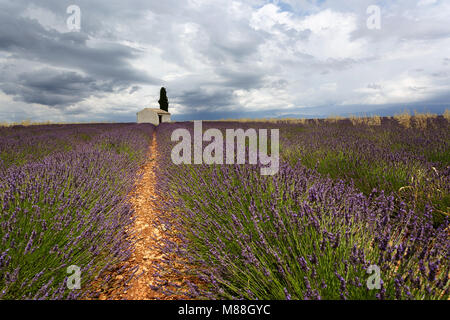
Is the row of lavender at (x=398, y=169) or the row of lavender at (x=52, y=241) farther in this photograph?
the row of lavender at (x=398, y=169)

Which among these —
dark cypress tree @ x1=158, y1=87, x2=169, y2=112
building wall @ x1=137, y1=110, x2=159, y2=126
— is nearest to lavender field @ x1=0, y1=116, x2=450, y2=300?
building wall @ x1=137, y1=110, x2=159, y2=126

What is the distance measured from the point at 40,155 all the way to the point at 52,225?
442 centimetres

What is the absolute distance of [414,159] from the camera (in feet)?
11.2

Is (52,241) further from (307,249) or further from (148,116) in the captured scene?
(148,116)

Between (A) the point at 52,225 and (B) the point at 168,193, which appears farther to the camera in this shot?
(B) the point at 168,193

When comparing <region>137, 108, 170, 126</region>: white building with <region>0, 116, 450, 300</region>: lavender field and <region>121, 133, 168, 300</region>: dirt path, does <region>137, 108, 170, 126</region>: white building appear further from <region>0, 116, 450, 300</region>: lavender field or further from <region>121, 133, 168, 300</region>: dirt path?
<region>0, 116, 450, 300</region>: lavender field

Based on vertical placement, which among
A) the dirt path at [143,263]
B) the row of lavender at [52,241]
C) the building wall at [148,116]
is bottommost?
the dirt path at [143,263]

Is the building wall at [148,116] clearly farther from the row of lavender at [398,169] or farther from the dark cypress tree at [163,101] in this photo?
the row of lavender at [398,169]

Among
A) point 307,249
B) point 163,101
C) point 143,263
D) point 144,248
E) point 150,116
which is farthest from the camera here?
point 163,101

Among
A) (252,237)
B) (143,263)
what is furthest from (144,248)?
(252,237)

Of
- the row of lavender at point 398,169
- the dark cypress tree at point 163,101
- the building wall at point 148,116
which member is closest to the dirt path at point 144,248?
the row of lavender at point 398,169
